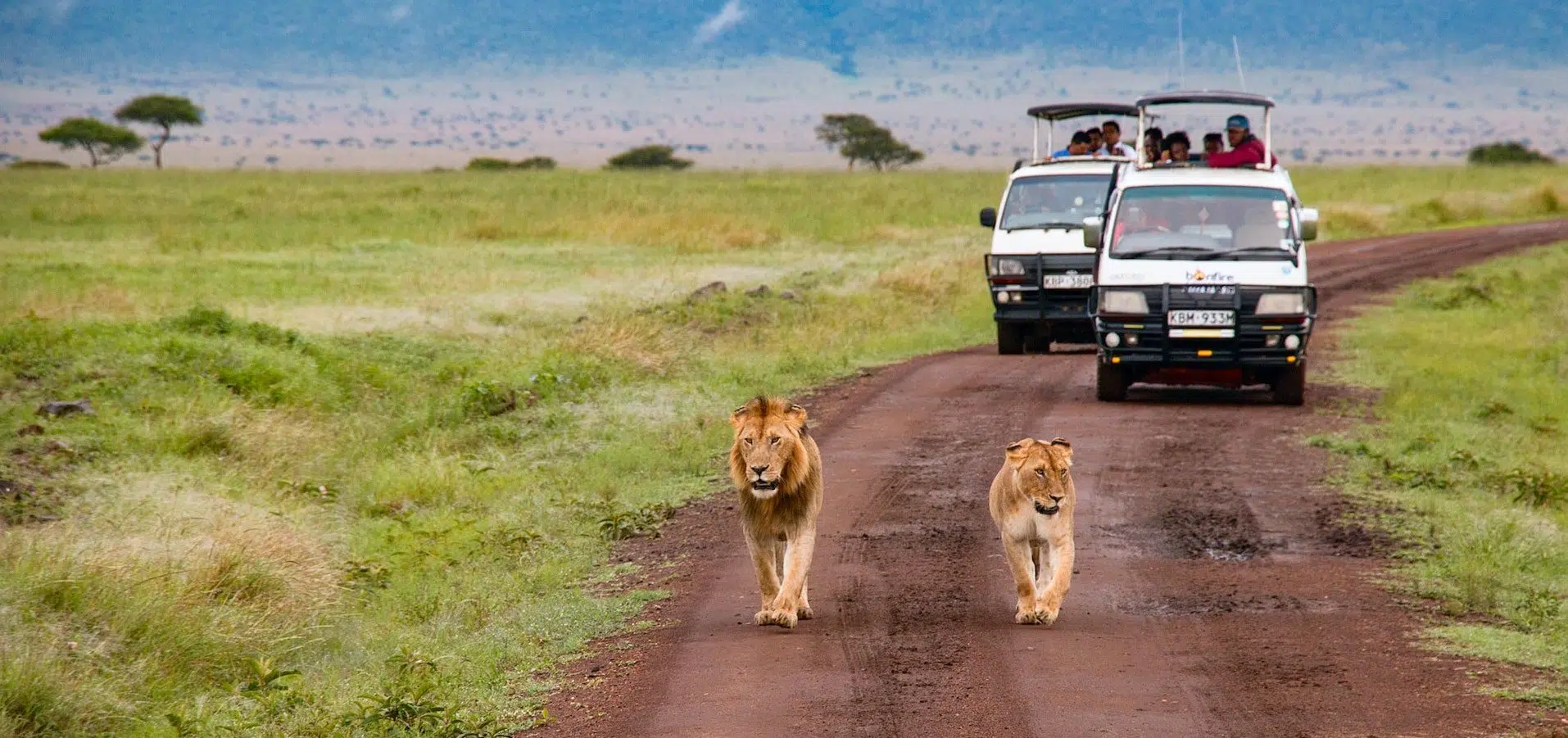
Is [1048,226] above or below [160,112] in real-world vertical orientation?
below

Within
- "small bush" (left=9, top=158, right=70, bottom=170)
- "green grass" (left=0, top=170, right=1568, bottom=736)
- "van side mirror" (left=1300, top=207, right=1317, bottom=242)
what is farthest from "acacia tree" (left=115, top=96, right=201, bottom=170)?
"van side mirror" (left=1300, top=207, right=1317, bottom=242)

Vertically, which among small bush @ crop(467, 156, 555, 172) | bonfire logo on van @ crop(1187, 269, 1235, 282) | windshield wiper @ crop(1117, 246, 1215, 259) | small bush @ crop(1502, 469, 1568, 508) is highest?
windshield wiper @ crop(1117, 246, 1215, 259)

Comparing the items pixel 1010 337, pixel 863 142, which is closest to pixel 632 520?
Answer: pixel 1010 337

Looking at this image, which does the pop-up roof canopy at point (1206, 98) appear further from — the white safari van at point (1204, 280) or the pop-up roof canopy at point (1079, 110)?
the pop-up roof canopy at point (1079, 110)

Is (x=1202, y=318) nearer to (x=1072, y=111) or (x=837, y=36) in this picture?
(x=1072, y=111)

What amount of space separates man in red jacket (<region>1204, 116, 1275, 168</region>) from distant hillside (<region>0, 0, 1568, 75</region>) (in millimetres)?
162840

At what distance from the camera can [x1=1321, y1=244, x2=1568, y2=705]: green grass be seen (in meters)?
8.44

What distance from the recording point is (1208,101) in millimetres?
15688

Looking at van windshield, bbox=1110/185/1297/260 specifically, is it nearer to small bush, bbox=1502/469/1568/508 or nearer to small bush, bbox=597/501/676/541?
small bush, bbox=1502/469/1568/508

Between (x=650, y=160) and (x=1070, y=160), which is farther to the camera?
(x=650, y=160)

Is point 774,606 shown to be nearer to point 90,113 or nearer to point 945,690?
point 945,690

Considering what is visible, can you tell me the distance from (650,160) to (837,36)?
101 meters

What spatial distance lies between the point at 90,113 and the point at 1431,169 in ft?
351

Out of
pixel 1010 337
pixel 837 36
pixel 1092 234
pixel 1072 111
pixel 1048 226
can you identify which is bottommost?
pixel 1010 337
